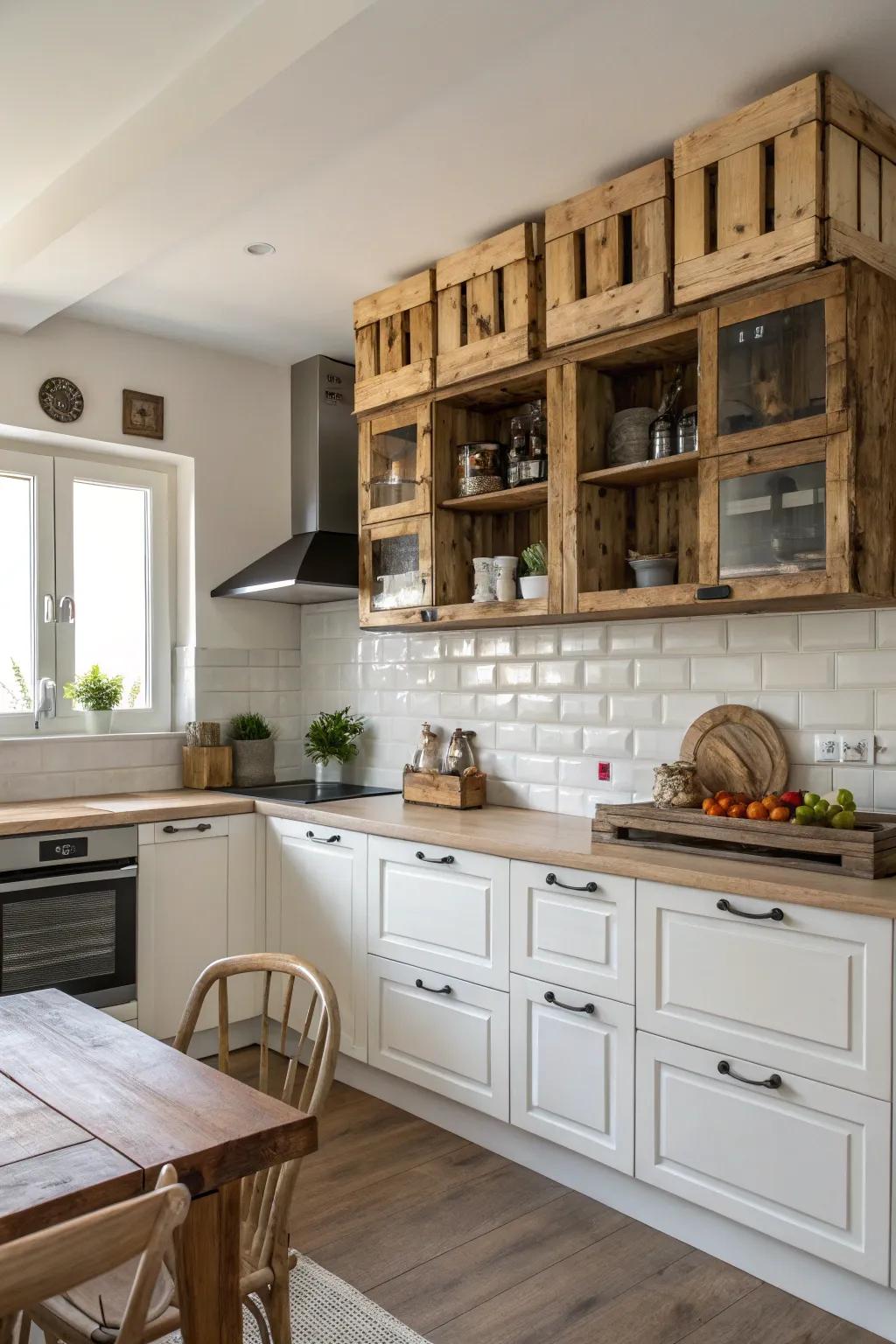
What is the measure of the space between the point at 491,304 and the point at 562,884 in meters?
1.77

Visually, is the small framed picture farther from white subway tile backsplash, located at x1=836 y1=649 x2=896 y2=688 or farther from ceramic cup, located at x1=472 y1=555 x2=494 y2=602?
white subway tile backsplash, located at x1=836 y1=649 x2=896 y2=688

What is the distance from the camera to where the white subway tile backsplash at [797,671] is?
273 centimetres

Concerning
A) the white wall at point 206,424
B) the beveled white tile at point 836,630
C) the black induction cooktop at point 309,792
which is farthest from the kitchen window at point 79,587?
the beveled white tile at point 836,630

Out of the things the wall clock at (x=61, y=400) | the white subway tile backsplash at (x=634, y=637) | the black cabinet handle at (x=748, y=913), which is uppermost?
the wall clock at (x=61, y=400)

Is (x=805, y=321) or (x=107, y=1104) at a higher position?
(x=805, y=321)

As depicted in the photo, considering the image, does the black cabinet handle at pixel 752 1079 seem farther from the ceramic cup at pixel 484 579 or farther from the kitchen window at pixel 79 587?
the kitchen window at pixel 79 587

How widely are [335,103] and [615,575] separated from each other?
4.80 feet

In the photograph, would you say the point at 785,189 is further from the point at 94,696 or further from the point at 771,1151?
the point at 94,696

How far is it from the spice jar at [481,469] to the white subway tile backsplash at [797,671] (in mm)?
1073

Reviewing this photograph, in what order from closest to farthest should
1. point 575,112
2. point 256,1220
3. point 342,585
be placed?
point 256,1220
point 575,112
point 342,585

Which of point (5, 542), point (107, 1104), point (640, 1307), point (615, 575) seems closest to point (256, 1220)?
point (107, 1104)

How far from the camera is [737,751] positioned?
2908 mm

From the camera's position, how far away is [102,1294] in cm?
148

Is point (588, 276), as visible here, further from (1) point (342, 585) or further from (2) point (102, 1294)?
(2) point (102, 1294)
